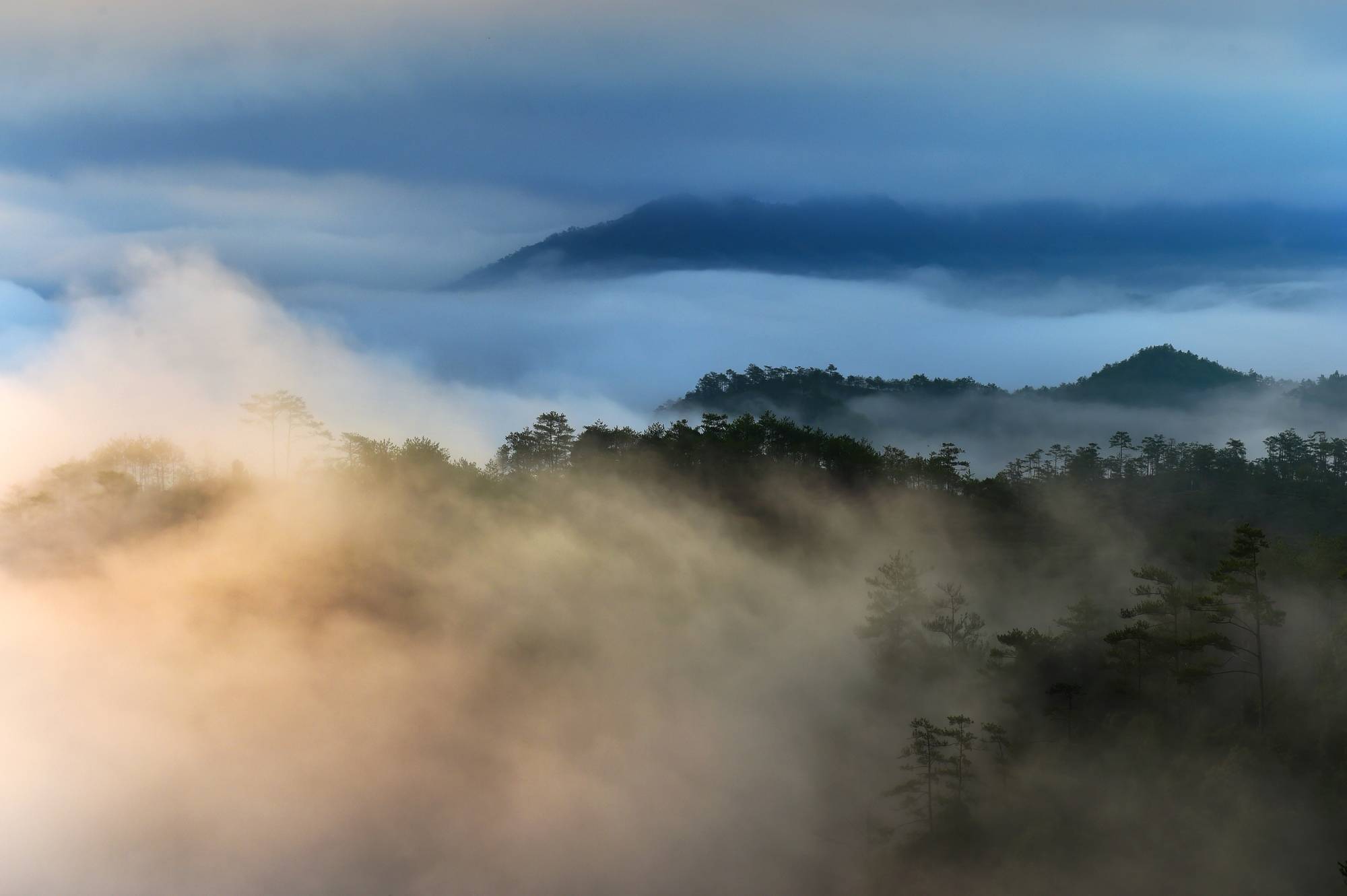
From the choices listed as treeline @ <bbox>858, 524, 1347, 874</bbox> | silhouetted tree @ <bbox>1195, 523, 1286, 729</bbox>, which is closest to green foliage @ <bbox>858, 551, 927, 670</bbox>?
treeline @ <bbox>858, 524, 1347, 874</bbox>

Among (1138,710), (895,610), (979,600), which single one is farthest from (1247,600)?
(979,600)

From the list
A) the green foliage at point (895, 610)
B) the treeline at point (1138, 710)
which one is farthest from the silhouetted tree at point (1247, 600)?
the green foliage at point (895, 610)

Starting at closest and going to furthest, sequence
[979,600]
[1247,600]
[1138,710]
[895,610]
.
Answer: [1247,600] → [1138,710] → [895,610] → [979,600]

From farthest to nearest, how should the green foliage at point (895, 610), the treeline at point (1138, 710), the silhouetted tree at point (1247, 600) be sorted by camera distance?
the green foliage at point (895, 610) < the treeline at point (1138, 710) < the silhouetted tree at point (1247, 600)

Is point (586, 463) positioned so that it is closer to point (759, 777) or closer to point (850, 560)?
point (850, 560)

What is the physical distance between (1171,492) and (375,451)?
90.0m

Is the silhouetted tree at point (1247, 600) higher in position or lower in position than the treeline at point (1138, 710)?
higher

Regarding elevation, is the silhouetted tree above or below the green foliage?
above

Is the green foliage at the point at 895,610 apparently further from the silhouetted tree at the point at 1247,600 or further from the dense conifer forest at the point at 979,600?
the silhouetted tree at the point at 1247,600

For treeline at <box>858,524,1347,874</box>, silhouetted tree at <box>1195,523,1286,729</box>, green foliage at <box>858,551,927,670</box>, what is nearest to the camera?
silhouetted tree at <box>1195,523,1286,729</box>

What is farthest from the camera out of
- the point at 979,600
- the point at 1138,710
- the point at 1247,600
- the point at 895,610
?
the point at 979,600

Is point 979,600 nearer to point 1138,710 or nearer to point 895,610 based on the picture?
point 895,610

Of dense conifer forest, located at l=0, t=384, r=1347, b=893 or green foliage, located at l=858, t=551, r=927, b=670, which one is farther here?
green foliage, located at l=858, t=551, r=927, b=670

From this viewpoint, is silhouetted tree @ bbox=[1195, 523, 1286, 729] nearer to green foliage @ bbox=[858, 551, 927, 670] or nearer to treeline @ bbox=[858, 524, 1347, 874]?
treeline @ bbox=[858, 524, 1347, 874]
